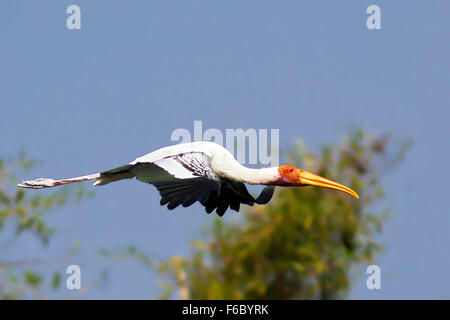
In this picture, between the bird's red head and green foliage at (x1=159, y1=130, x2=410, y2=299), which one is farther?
green foliage at (x1=159, y1=130, x2=410, y2=299)

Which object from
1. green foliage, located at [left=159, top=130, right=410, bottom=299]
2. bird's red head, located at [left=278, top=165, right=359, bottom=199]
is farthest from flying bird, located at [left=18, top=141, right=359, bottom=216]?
green foliage, located at [left=159, top=130, right=410, bottom=299]

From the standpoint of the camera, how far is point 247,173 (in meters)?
8.46

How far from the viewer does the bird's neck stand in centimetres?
847

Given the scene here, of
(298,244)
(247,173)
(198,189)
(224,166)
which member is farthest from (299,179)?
(298,244)

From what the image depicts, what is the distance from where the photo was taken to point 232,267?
15.2m

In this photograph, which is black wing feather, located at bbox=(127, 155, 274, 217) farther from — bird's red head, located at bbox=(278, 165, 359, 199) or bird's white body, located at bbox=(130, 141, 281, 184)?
bird's red head, located at bbox=(278, 165, 359, 199)

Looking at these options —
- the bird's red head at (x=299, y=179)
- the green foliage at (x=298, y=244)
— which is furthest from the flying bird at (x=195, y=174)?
the green foliage at (x=298, y=244)

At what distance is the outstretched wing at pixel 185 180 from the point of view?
8.40 metres

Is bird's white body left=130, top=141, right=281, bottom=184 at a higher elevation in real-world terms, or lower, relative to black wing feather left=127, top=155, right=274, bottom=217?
higher

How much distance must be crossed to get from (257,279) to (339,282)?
0.95 metres

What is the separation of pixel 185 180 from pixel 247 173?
408mm
